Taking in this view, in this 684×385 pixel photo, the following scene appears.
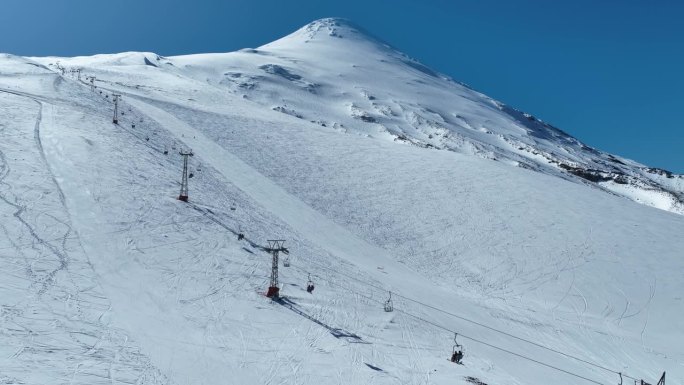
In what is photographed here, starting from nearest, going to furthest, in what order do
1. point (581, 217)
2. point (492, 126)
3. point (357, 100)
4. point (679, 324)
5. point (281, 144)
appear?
point (679, 324) → point (581, 217) → point (281, 144) → point (357, 100) → point (492, 126)

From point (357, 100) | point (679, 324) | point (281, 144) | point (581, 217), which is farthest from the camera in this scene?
point (357, 100)

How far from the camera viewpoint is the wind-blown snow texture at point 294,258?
50.2 ft

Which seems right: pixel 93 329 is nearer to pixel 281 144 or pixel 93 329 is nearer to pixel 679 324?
pixel 679 324

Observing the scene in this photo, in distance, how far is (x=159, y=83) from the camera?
79.8 metres

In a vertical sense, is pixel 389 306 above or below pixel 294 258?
below

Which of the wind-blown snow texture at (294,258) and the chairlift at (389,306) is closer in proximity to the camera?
the wind-blown snow texture at (294,258)

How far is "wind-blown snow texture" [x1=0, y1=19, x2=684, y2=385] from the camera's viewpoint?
15.3 meters

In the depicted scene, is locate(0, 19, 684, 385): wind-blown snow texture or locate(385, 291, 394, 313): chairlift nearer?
locate(0, 19, 684, 385): wind-blown snow texture

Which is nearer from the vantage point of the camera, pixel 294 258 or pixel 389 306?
pixel 389 306

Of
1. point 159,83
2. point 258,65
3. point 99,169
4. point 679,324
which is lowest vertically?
point 679,324

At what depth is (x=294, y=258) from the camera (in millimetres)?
25750

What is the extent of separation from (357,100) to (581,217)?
7639cm

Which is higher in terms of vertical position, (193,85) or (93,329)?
(193,85)

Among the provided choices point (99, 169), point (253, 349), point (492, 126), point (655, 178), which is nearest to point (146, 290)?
point (253, 349)
